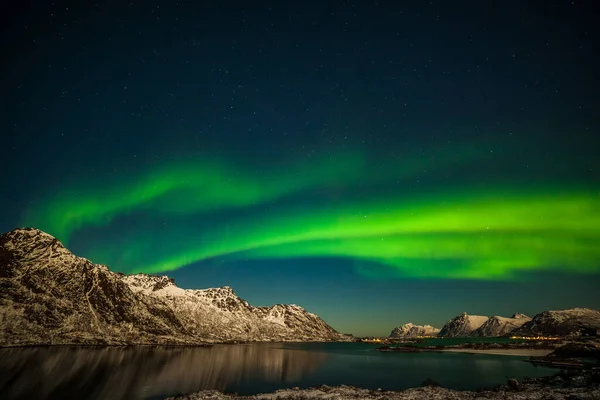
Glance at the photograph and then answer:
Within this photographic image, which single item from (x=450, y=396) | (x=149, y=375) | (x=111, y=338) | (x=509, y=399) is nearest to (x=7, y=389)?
(x=149, y=375)

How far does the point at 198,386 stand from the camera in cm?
5556

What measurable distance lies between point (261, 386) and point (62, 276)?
7227 inches

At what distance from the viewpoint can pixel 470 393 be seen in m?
47.6

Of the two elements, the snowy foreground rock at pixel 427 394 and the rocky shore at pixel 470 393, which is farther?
the rocky shore at pixel 470 393

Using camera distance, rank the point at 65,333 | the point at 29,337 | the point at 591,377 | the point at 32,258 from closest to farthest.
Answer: the point at 591,377, the point at 29,337, the point at 65,333, the point at 32,258

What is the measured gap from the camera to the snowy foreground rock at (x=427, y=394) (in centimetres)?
4147

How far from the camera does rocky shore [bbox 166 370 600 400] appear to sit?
4203cm

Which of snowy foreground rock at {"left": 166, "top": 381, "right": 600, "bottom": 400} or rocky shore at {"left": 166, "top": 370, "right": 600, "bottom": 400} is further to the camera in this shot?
rocky shore at {"left": 166, "top": 370, "right": 600, "bottom": 400}

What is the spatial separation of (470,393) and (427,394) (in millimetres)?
6405

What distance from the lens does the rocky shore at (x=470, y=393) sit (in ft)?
138

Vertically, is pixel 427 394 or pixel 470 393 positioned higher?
pixel 470 393

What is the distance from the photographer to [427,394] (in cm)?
4756

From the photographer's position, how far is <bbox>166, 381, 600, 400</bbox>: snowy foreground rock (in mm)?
41469

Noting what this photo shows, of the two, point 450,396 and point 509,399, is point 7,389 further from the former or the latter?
point 509,399
